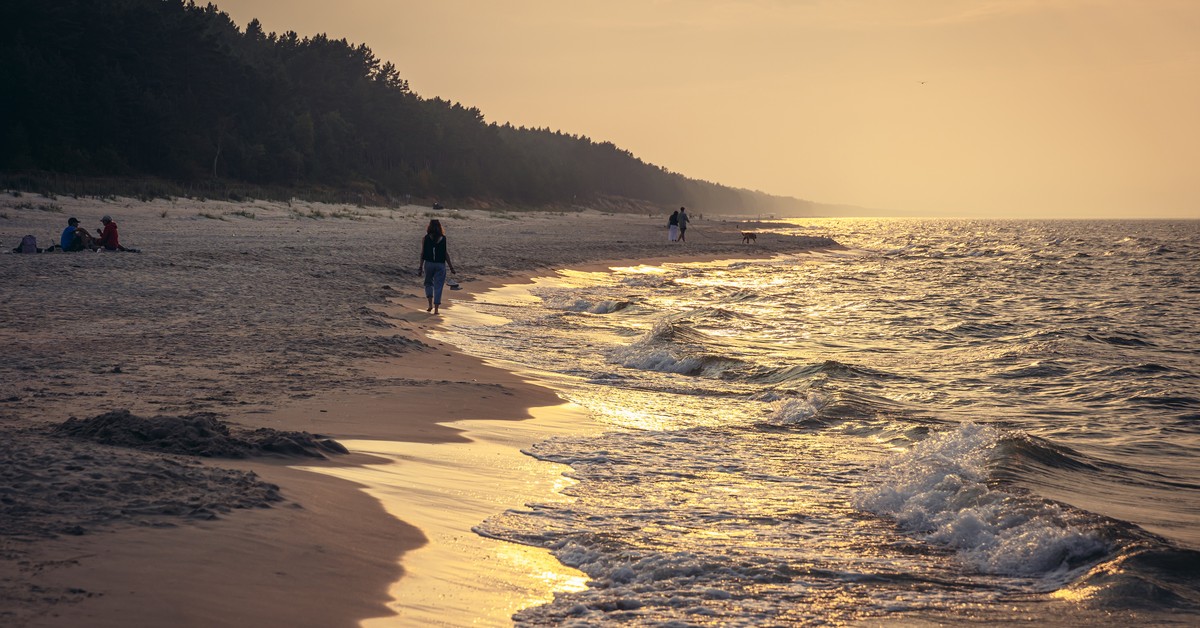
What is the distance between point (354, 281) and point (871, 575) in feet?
58.2

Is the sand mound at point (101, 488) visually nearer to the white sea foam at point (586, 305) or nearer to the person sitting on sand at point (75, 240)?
the white sea foam at point (586, 305)

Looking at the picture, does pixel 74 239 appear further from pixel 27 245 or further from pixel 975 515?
pixel 975 515

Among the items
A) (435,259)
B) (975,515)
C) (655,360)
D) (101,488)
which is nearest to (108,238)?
(435,259)

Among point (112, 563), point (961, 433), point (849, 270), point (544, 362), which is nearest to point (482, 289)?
point (544, 362)

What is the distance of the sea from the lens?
5.28m

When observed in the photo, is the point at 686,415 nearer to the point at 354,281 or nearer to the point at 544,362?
the point at 544,362

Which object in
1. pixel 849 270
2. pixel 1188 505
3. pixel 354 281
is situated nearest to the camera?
pixel 1188 505

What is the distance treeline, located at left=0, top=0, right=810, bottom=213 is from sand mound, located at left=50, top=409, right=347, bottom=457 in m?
45.1

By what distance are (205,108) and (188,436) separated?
66131 mm

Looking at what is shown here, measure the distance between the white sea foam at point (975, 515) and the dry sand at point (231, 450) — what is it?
2750 millimetres

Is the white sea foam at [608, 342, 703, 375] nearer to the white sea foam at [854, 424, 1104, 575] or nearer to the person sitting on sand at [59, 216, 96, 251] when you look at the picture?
the white sea foam at [854, 424, 1104, 575]

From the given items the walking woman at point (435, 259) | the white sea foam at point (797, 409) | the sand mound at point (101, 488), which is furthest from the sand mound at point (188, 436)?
the walking woman at point (435, 259)

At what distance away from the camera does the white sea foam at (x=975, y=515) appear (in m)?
6.00

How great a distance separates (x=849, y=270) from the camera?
151 ft
